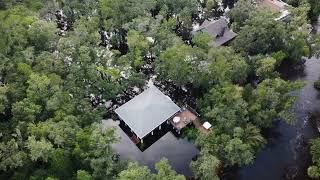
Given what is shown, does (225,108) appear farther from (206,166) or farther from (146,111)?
(146,111)

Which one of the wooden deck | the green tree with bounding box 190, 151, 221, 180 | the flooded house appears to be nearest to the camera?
the green tree with bounding box 190, 151, 221, 180

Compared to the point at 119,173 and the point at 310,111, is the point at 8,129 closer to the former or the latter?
the point at 119,173

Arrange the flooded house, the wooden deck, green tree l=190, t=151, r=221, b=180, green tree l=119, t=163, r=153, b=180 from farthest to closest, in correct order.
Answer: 1. the wooden deck
2. the flooded house
3. green tree l=190, t=151, r=221, b=180
4. green tree l=119, t=163, r=153, b=180

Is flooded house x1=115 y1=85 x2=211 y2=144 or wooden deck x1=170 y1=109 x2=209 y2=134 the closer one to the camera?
flooded house x1=115 y1=85 x2=211 y2=144

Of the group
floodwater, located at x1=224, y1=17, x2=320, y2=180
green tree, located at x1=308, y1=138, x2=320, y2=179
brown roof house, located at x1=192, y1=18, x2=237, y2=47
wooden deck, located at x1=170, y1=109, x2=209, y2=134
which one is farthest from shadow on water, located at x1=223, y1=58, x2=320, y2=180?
brown roof house, located at x1=192, y1=18, x2=237, y2=47

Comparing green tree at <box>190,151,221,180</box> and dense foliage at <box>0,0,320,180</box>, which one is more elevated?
dense foliage at <box>0,0,320,180</box>

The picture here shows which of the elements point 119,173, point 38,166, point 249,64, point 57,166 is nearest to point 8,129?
point 38,166

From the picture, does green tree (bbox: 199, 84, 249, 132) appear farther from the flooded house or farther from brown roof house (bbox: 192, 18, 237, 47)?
brown roof house (bbox: 192, 18, 237, 47)

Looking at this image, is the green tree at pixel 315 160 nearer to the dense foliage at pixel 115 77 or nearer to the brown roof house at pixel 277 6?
the dense foliage at pixel 115 77
